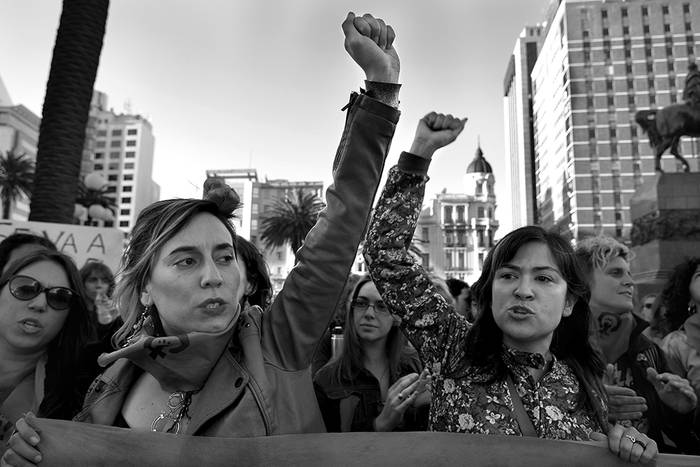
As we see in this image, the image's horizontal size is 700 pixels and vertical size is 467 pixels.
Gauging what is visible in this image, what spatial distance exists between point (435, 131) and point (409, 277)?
55cm

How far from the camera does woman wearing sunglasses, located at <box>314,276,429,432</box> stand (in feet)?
8.94

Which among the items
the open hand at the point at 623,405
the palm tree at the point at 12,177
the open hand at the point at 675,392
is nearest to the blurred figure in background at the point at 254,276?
the open hand at the point at 623,405

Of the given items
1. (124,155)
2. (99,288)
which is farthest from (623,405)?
(124,155)

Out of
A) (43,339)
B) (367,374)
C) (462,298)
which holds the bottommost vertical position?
(367,374)

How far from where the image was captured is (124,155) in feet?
419

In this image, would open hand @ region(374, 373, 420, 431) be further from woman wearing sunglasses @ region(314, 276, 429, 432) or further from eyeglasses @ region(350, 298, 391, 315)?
eyeglasses @ region(350, 298, 391, 315)

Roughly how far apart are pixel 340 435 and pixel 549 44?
91.4 metres

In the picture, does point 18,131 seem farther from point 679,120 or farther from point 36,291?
point 36,291

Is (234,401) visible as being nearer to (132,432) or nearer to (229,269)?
(132,432)

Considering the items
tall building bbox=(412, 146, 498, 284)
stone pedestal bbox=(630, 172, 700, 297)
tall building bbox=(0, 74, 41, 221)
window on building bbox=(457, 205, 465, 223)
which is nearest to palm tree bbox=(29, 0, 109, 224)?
stone pedestal bbox=(630, 172, 700, 297)

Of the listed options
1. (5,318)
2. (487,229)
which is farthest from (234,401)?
(487,229)

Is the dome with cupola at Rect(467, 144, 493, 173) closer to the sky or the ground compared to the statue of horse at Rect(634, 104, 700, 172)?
closer to the sky

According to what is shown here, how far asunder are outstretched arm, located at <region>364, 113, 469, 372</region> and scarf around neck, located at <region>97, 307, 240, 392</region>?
0.76 metres

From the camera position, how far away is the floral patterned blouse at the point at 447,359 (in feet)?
6.04
